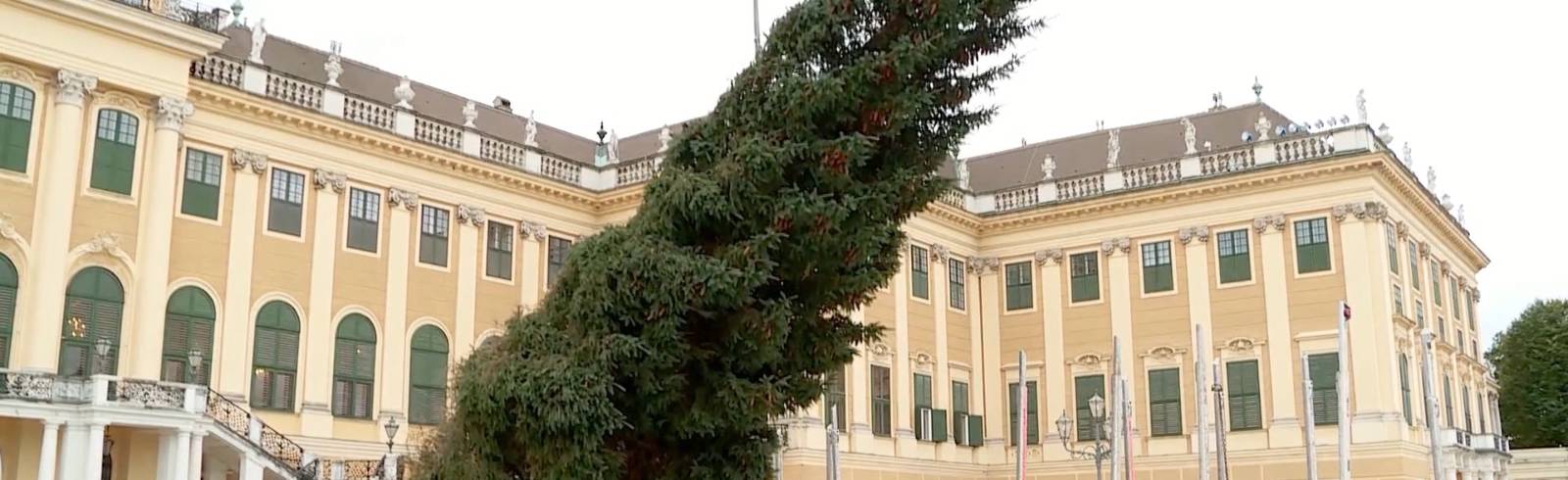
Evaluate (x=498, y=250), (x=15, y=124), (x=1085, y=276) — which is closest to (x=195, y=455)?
(x=15, y=124)

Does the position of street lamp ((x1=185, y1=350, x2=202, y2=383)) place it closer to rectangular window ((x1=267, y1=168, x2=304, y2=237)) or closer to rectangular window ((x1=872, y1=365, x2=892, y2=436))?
rectangular window ((x1=267, y1=168, x2=304, y2=237))

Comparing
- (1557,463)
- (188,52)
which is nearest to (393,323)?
(188,52)

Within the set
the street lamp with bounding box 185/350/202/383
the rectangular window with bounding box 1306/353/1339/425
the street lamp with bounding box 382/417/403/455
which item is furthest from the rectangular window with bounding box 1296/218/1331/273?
the street lamp with bounding box 185/350/202/383

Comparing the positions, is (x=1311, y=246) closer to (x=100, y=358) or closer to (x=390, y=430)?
(x=390, y=430)

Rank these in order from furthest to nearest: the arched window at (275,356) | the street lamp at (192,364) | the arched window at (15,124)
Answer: the arched window at (275,356) → the street lamp at (192,364) → the arched window at (15,124)

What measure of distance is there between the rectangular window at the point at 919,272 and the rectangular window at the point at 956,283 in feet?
2.78

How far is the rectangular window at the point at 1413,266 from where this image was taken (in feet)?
116

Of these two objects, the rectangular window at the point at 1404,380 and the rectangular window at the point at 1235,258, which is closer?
the rectangular window at the point at 1404,380

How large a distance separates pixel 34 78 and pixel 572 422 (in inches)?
646

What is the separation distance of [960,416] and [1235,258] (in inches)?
306

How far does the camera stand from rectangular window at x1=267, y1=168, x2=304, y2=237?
27984mm

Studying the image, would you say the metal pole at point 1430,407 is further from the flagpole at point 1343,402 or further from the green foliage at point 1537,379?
the green foliage at point 1537,379

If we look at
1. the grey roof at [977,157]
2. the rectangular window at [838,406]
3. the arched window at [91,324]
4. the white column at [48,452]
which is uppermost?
the grey roof at [977,157]

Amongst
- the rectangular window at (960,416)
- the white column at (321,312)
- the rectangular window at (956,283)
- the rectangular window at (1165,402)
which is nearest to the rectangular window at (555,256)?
the white column at (321,312)
